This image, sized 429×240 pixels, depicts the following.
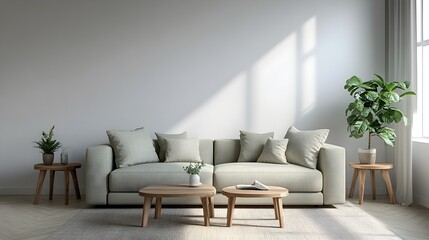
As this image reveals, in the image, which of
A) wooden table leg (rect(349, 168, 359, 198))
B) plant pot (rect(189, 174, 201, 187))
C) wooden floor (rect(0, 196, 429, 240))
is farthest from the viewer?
wooden table leg (rect(349, 168, 359, 198))

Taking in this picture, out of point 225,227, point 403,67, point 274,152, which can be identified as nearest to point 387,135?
point 403,67

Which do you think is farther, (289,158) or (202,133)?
(202,133)

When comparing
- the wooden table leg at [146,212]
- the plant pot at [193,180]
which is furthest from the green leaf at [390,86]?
the wooden table leg at [146,212]

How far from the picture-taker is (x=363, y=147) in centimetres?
743

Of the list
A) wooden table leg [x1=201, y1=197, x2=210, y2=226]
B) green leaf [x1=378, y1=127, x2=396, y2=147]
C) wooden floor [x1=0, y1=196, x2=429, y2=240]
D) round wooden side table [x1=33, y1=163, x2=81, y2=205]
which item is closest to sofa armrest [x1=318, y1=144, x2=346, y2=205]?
wooden floor [x1=0, y1=196, x2=429, y2=240]

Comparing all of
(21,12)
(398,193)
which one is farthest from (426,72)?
(21,12)

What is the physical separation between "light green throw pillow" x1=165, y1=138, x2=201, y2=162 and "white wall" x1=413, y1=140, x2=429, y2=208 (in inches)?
102

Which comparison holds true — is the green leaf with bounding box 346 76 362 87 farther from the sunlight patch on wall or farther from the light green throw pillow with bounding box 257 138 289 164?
the light green throw pillow with bounding box 257 138 289 164

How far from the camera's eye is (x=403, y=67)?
6.88 metres

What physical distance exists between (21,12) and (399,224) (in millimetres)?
5273

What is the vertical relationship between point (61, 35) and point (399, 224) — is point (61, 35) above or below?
above

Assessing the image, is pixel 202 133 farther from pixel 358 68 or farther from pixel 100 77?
pixel 358 68

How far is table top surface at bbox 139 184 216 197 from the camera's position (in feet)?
17.3

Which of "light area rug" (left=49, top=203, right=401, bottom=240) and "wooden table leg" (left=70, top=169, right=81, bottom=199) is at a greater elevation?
A: "wooden table leg" (left=70, top=169, right=81, bottom=199)
